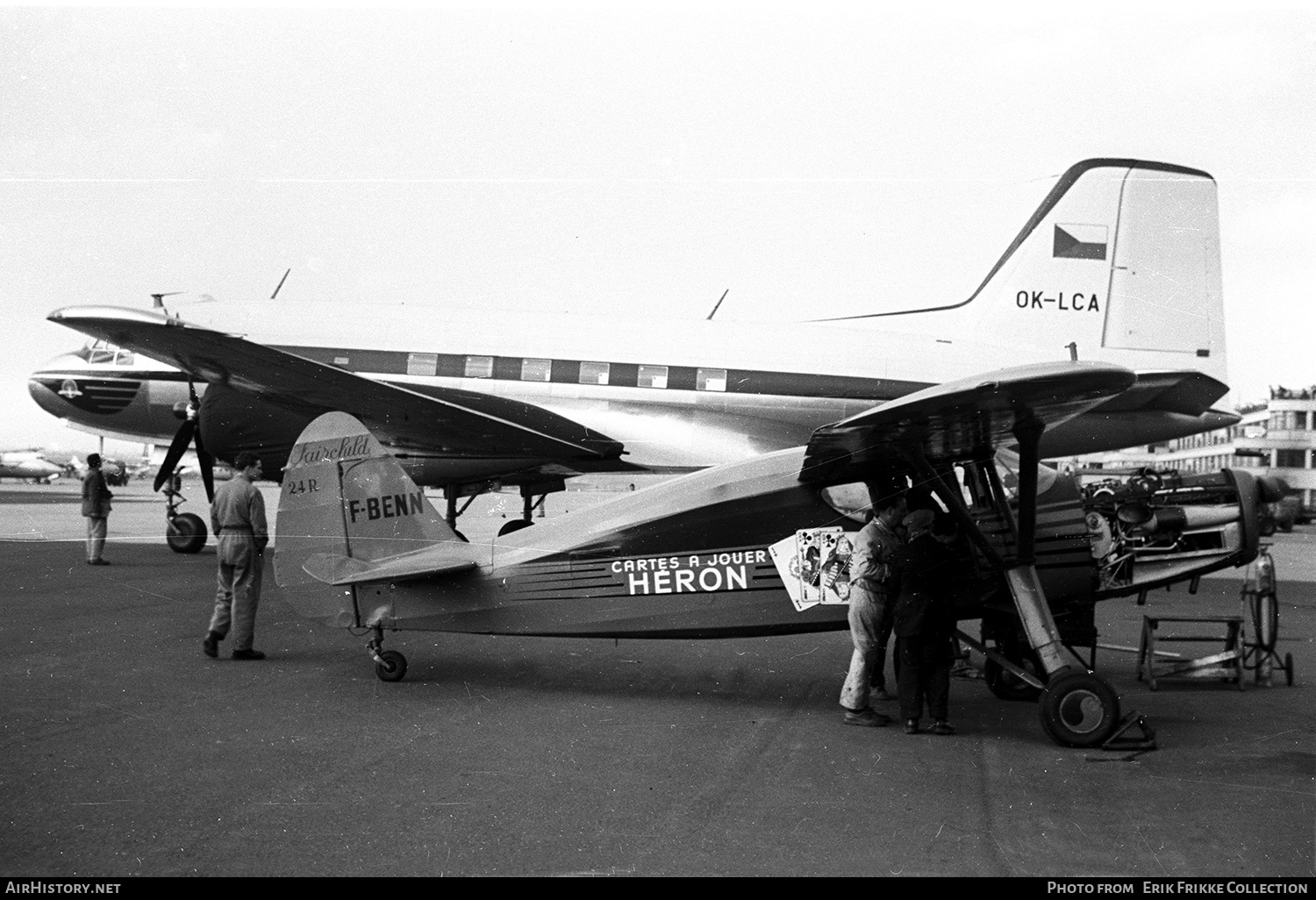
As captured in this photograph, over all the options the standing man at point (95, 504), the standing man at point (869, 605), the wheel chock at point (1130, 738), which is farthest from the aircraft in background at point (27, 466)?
the wheel chock at point (1130, 738)

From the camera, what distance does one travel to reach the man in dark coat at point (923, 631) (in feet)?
22.2

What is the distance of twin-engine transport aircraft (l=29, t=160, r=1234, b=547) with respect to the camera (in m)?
13.5

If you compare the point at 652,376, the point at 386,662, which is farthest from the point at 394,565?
the point at 652,376

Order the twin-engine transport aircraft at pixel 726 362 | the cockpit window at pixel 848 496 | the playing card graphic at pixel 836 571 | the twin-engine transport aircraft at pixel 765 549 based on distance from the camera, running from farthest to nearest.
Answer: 1. the twin-engine transport aircraft at pixel 726 362
2. the cockpit window at pixel 848 496
3. the playing card graphic at pixel 836 571
4. the twin-engine transport aircraft at pixel 765 549

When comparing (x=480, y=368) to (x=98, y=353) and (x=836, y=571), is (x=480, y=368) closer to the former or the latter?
(x=98, y=353)

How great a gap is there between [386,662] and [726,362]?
24.1ft

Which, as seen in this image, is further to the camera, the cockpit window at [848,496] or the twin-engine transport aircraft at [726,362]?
the twin-engine transport aircraft at [726,362]

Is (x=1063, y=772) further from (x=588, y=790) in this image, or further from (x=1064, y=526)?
(x=588, y=790)

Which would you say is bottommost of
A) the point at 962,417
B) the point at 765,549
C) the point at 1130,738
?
the point at 1130,738

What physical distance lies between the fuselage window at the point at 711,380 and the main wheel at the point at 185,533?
9338mm

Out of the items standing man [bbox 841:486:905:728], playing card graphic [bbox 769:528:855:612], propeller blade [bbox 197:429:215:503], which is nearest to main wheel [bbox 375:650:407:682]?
playing card graphic [bbox 769:528:855:612]

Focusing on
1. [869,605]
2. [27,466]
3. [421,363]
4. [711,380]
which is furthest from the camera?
[27,466]

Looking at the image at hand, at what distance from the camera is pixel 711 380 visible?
46.0ft

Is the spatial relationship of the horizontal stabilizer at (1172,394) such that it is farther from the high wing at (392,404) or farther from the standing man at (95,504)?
the standing man at (95,504)
